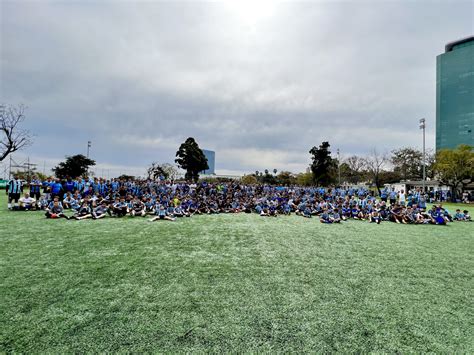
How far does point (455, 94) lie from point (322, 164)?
70.1 m

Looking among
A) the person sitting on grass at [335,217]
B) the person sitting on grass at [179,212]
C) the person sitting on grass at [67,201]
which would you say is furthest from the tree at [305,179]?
the person sitting on grass at [67,201]

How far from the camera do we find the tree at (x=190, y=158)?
44.7 metres

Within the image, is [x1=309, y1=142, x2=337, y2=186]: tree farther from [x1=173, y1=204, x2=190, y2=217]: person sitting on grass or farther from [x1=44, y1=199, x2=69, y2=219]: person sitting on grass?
[x1=44, y1=199, x2=69, y2=219]: person sitting on grass

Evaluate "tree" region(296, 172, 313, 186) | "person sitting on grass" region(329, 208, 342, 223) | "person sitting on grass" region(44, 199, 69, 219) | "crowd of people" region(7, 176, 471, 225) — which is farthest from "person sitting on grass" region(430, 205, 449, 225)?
"tree" region(296, 172, 313, 186)

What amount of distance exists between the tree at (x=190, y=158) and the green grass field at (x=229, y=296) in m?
38.4

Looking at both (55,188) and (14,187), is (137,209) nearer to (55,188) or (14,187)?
(55,188)

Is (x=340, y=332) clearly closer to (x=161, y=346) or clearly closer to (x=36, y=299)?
(x=161, y=346)

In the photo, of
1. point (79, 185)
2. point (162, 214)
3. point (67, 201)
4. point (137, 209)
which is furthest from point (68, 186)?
point (162, 214)

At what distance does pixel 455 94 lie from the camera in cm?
7981

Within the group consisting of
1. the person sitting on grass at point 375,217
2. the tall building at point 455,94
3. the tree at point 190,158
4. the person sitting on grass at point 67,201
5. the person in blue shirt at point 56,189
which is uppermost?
the tall building at point 455,94

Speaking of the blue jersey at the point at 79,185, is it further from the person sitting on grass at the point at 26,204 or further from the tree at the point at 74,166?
the tree at the point at 74,166

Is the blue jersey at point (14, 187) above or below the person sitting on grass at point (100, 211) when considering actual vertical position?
above

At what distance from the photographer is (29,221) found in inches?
336

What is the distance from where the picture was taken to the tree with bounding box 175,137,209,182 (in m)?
44.7
